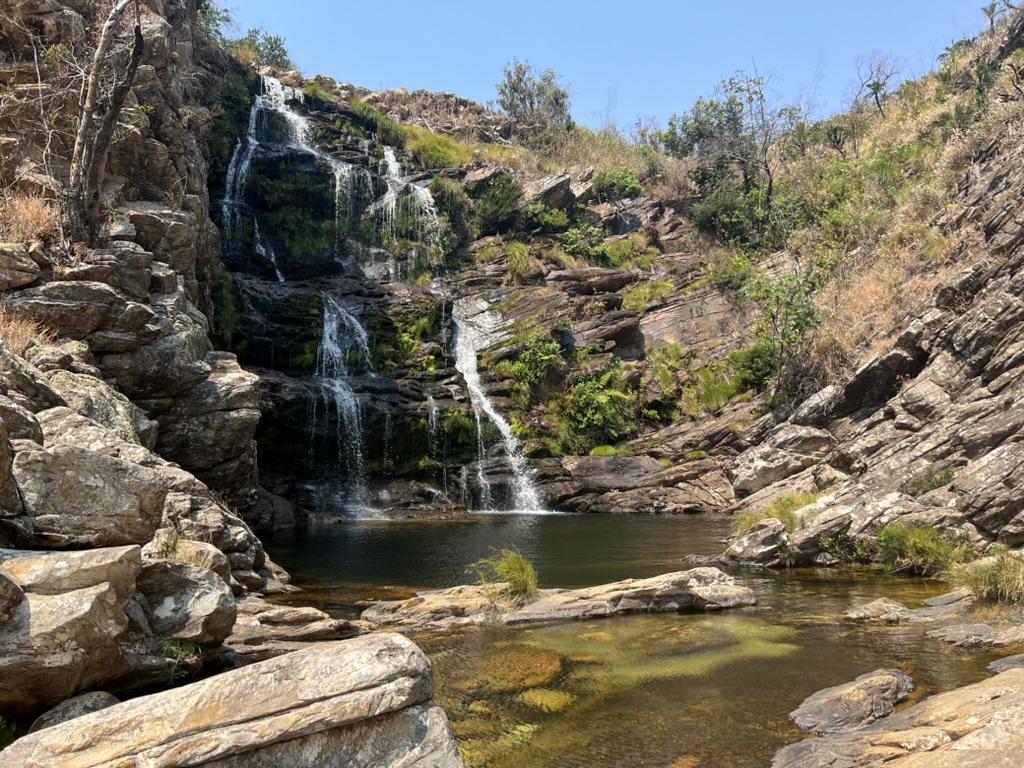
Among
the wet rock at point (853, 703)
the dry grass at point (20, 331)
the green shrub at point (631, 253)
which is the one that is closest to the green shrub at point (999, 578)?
the wet rock at point (853, 703)

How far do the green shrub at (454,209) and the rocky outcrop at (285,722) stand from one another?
37.3 meters

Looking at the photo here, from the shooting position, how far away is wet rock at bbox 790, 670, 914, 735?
5652mm

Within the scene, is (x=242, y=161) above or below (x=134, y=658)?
above

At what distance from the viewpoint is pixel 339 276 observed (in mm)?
35125

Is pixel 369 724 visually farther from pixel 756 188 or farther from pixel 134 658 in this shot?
pixel 756 188

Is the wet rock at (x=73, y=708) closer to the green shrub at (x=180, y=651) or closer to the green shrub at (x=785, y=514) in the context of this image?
the green shrub at (x=180, y=651)

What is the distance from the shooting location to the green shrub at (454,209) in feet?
133

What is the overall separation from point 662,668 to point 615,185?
42137 mm

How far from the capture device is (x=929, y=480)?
1458 cm

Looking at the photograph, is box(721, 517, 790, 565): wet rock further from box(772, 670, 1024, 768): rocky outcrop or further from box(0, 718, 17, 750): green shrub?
box(0, 718, 17, 750): green shrub

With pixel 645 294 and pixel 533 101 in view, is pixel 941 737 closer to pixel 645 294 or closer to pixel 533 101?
pixel 645 294

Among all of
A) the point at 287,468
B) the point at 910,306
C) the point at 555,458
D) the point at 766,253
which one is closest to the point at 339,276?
the point at 287,468

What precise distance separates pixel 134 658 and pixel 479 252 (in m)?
36.2

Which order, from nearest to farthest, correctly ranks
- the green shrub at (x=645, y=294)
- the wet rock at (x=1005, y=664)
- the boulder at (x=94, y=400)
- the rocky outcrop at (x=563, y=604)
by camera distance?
the wet rock at (x=1005, y=664), the rocky outcrop at (x=563, y=604), the boulder at (x=94, y=400), the green shrub at (x=645, y=294)
